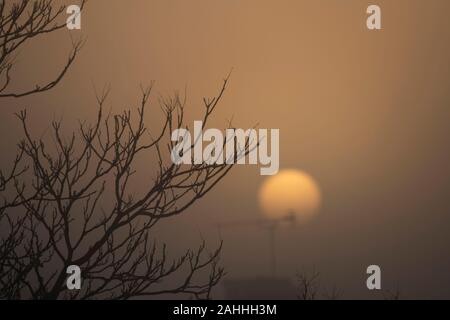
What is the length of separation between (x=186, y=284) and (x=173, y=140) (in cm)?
138

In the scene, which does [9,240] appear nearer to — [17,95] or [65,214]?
[65,214]

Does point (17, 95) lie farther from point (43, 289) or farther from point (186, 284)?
point (186, 284)

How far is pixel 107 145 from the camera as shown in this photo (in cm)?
571

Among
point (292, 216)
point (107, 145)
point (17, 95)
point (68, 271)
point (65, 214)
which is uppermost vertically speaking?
point (17, 95)

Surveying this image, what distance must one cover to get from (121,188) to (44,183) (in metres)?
0.72

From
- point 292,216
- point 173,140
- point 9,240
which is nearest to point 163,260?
point 173,140

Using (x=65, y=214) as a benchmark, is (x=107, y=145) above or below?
above
